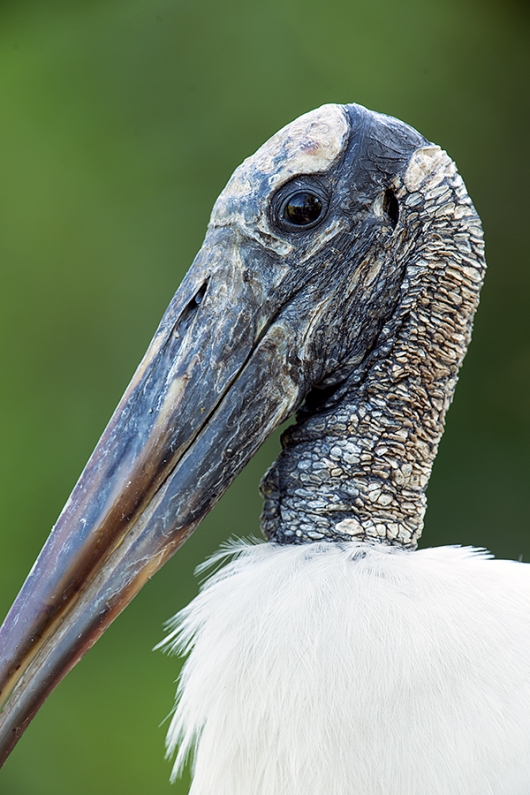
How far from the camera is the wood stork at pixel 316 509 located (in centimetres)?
119

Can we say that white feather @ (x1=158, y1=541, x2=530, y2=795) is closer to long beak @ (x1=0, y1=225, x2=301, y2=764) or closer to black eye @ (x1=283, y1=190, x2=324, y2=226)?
long beak @ (x1=0, y1=225, x2=301, y2=764)

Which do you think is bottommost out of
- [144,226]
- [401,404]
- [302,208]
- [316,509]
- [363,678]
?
[363,678]

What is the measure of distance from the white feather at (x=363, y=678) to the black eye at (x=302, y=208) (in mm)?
535

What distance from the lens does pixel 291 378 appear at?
140 centimetres

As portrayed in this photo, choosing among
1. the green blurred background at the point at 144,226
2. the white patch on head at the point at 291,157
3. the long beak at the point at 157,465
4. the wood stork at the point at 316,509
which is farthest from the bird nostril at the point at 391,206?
the green blurred background at the point at 144,226

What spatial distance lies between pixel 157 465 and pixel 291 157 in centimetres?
54

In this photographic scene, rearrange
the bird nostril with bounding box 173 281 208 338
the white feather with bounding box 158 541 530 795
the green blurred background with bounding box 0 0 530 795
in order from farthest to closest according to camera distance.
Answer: the green blurred background with bounding box 0 0 530 795 < the bird nostril with bounding box 173 281 208 338 < the white feather with bounding box 158 541 530 795

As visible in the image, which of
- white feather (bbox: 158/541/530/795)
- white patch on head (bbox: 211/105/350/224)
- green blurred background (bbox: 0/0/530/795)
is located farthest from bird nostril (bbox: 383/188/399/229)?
green blurred background (bbox: 0/0/530/795)

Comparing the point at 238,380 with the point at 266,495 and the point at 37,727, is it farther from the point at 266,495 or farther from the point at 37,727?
the point at 37,727

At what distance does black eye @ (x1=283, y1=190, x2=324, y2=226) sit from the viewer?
1.36 metres

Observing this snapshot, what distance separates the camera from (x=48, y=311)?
13.5 feet

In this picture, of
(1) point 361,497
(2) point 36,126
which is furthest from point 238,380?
(2) point 36,126

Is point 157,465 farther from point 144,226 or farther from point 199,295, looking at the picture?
point 144,226

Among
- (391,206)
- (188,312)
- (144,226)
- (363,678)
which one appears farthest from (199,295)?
(144,226)
